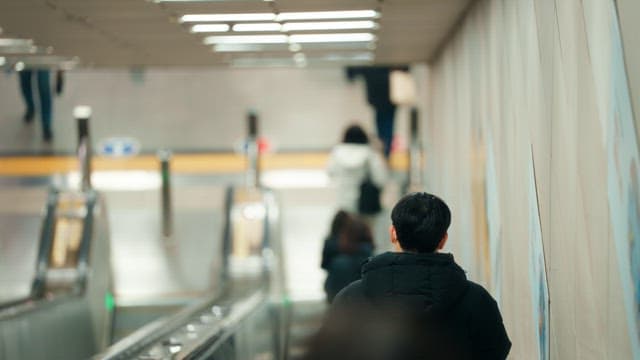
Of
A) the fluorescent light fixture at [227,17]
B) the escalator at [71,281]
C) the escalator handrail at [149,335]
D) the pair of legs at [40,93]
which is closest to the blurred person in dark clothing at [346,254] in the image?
the escalator handrail at [149,335]

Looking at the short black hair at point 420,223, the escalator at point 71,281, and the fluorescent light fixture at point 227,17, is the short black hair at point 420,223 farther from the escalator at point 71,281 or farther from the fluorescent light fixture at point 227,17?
the escalator at point 71,281

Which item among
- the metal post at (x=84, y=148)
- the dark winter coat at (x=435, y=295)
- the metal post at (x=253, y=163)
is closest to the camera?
the dark winter coat at (x=435, y=295)

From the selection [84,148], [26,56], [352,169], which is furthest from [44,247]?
[352,169]

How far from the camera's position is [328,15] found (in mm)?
8391

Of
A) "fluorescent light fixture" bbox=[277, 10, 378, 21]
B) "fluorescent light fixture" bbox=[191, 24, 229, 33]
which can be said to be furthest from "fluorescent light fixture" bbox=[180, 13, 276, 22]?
"fluorescent light fixture" bbox=[191, 24, 229, 33]

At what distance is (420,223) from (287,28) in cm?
537

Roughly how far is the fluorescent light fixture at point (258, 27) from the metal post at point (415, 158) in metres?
5.30

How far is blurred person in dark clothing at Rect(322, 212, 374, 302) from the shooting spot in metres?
8.88

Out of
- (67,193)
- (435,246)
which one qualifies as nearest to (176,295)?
(67,193)

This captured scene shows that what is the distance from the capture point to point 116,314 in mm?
13438

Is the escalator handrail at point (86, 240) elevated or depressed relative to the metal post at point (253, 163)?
depressed

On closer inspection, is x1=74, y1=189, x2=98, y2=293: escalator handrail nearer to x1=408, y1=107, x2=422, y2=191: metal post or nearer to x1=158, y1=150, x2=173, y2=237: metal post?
x1=158, y1=150, x2=173, y2=237: metal post

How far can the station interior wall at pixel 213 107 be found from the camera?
19547 millimetres

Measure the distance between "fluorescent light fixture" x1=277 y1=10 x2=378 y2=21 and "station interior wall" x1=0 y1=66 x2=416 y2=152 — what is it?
10499 mm
